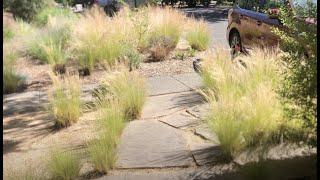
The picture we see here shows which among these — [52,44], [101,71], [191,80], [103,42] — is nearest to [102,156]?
[191,80]

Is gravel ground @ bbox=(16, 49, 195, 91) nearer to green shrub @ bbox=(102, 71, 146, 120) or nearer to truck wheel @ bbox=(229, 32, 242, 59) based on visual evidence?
truck wheel @ bbox=(229, 32, 242, 59)

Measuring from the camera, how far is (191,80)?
9578 mm

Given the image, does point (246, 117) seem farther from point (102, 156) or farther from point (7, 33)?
point (7, 33)

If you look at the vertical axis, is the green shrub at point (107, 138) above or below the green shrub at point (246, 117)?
below

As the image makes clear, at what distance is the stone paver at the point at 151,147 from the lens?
5.41 metres

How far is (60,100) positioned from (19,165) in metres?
1.65

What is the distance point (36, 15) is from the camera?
22.8 metres

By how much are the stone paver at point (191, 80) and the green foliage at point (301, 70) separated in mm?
4345

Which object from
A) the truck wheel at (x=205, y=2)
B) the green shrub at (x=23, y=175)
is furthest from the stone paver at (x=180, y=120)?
the truck wheel at (x=205, y=2)

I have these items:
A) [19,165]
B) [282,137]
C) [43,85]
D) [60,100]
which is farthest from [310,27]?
[43,85]

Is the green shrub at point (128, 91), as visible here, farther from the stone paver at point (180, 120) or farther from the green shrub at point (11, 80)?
the green shrub at point (11, 80)

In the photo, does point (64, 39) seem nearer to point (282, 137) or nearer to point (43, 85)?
point (43, 85)

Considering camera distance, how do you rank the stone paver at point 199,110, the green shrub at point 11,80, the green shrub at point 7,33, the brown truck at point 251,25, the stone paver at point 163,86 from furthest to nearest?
1. the green shrub at point 7,33
2. the green shrub at point 11,80
3. the brown truck at point 251,25
4. the stone paver at point 163,86
5. the stone paver at point 199,110

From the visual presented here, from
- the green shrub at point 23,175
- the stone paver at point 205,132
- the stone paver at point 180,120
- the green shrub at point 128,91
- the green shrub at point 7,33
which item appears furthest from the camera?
the green shrub at point 7,33
